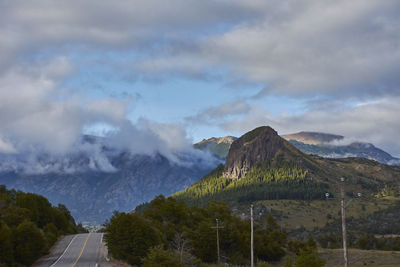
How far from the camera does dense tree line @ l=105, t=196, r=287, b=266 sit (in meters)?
83.5

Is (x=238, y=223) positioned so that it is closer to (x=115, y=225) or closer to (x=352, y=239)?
(x=115, y=225)

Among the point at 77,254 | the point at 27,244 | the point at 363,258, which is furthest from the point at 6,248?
the point at 363,258

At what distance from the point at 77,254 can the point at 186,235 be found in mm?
26974

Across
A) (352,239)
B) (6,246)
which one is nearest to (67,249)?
(6,246)

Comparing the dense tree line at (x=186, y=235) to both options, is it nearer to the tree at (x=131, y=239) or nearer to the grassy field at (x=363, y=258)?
the tree at (x=131, y=239)

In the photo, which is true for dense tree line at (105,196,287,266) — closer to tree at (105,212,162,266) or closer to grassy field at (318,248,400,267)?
tree at (105,212,162,266)

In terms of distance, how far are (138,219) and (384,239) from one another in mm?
114101

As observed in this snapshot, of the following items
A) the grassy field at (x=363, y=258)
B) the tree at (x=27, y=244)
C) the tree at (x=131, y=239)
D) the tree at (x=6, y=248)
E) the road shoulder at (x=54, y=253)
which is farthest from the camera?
the grassy field at (x=363, y=258)

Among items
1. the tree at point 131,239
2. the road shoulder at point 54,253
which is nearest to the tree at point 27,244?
the road shoulder at point 54,253

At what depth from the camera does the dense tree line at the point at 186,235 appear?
83.5 meters

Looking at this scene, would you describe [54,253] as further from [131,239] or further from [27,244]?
[131,239]

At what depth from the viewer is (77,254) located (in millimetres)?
91562

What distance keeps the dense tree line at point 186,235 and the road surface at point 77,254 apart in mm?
4416

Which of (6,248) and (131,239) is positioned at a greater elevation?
(131,239)
